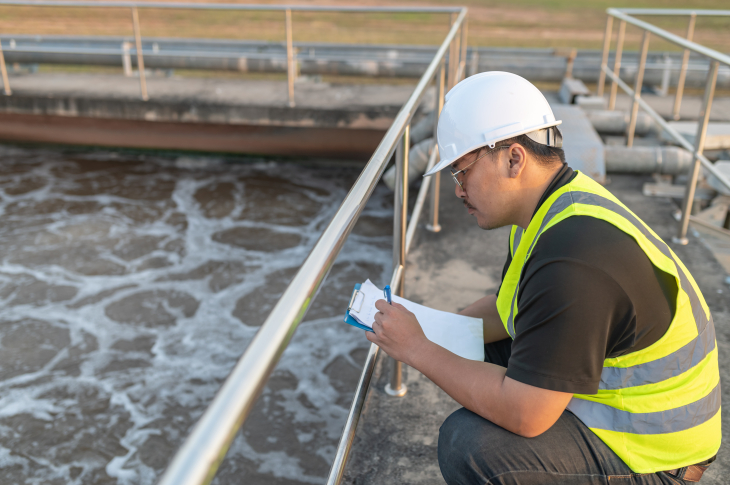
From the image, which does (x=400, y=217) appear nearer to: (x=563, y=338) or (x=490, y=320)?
(x=490, y=320)

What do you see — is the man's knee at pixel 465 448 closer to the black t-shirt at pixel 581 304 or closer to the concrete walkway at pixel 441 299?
the black t-shirt at pixel 581 304

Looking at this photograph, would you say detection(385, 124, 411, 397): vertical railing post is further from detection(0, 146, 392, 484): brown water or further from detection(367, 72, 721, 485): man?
detection(0, 146, 392, 484): brown water

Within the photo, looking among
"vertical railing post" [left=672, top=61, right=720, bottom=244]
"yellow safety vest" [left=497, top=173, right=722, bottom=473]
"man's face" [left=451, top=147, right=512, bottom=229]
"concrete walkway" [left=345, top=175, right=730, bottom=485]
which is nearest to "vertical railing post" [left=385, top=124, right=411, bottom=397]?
"concrete walkway" [left=345, top=175, right=730, bottom=485]

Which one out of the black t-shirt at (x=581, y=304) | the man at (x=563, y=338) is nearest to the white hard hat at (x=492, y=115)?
the man at (x=563, y=338)

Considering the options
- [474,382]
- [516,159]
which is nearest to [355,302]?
[474,382]

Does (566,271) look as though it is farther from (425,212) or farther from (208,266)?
(208,266)

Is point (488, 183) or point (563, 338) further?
point (488, 183)

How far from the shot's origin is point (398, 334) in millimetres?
1358

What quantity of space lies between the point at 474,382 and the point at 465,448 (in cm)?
15

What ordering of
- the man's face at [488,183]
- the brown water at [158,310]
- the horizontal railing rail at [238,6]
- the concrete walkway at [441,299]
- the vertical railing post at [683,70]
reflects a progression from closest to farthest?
the man's face at [488,183]
the concrete walkway at [441,299]
the brown water at [158,310]
the vertical railing post at [683,70]
the horizontal railing rail at [238,6]

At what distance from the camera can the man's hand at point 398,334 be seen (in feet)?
4.43

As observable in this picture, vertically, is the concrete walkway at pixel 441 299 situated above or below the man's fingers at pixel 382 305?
below

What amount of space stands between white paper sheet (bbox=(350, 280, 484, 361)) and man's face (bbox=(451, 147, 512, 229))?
339mm

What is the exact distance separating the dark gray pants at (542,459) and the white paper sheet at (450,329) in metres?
0.28
